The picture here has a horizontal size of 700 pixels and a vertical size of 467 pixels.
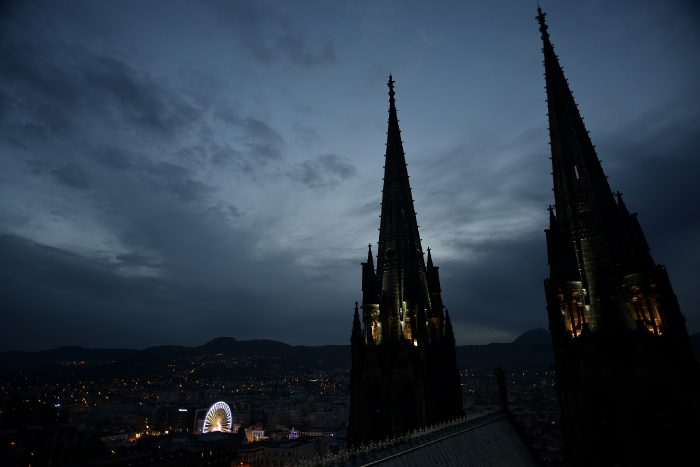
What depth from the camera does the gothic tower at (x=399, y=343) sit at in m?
27.0

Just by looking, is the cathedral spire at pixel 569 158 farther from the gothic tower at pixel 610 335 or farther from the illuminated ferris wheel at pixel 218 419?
the illuminated ferris wheel at pixel 218 419

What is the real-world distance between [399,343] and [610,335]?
12366 millimetres

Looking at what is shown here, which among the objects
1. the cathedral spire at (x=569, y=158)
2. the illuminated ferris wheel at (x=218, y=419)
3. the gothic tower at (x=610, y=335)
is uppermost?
the cathedral spire at (x=569, y=158)

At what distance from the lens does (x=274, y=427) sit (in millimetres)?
153750

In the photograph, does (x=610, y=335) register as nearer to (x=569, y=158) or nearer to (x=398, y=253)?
(x=569, y=158)

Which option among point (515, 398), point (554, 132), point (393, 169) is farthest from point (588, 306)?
point (515, 398)

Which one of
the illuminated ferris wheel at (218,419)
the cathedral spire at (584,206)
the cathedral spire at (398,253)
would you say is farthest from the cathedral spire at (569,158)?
the illuminated ferris wheel at (218,419)

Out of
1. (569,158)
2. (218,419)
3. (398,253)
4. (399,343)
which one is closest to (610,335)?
(569,158)

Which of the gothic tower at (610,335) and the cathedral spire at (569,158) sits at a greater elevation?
the cathedral spire at (569,158)

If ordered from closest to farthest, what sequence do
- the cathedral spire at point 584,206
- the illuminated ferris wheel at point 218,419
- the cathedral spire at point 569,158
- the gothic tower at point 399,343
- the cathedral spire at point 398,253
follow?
the cathedral spire at point 584,206
the cathedral spire at point 569,158
the gothic tower at point 399,343
the cathedral spire at point 398,253
the illuminated ferris wheel at point 218,419

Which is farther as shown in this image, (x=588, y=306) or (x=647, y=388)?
(x=588, y=306)

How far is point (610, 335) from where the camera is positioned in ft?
72.1

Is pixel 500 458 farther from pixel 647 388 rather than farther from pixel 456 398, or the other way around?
pixel 456 398

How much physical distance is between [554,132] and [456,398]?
19525 millimetres
